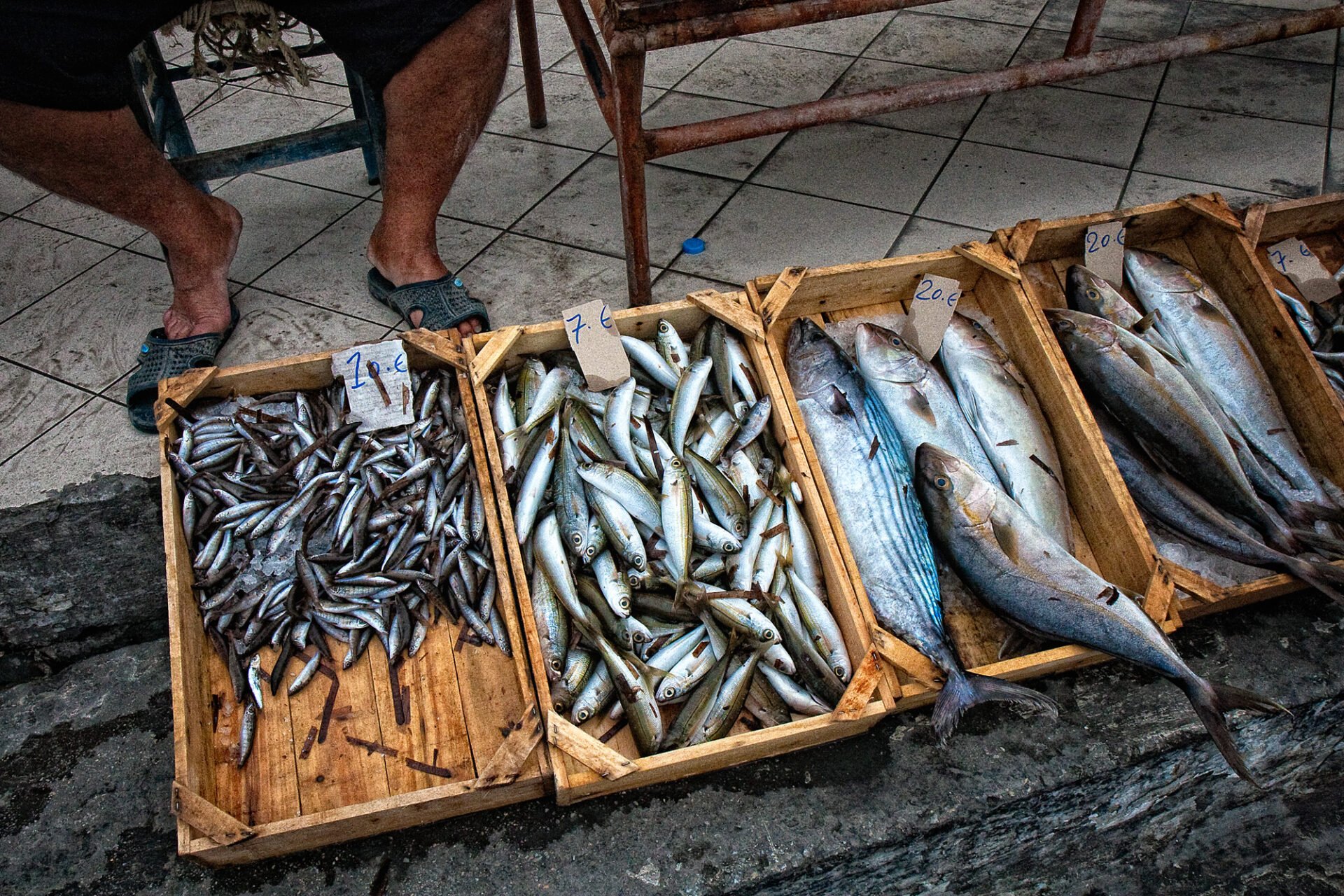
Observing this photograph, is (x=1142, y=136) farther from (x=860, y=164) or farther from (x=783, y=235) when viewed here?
(x=783, y=235)

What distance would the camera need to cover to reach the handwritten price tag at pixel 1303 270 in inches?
116

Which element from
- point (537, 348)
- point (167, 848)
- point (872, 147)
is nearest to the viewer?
point (167, 848)

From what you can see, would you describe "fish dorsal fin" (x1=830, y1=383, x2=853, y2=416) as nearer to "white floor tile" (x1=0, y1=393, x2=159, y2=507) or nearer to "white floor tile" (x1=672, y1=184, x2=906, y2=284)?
"white floor tile" (x1=672, y1=184, x2=906, y2=284)

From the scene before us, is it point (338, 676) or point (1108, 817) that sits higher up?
point (338, 676)

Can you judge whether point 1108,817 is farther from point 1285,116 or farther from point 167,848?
point 1285,116

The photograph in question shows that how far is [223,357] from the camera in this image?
119 inches

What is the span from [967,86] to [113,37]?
2.70 metres

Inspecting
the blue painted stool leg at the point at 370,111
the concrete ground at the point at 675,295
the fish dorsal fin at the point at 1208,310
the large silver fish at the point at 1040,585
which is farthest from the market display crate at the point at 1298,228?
the blue painted stool leg at the point at 370,111

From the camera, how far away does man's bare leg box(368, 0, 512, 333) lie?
111 inches

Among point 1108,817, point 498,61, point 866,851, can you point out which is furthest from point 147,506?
point 1108,817

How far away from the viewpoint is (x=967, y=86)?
298 centimetres

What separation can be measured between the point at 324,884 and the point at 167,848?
43 cm

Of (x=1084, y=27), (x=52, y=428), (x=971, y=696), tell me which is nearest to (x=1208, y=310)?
(x=1084, y=27)

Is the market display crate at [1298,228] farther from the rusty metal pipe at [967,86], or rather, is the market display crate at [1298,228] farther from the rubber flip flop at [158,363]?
the rubber flip flop at [158,363]
